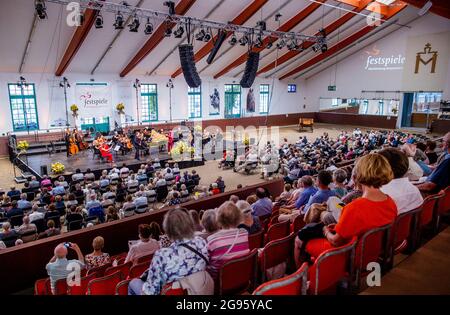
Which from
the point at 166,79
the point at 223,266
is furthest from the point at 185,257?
the point at 166,79

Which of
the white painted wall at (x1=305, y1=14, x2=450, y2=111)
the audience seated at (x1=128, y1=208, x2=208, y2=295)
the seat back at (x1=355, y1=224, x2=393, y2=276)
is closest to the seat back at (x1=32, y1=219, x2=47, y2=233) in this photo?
the audience seated at (x1=128, y1=208, x2=208, y2=295)

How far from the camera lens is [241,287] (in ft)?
8.39

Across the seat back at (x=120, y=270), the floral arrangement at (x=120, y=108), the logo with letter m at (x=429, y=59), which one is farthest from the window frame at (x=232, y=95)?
the seat back at (x=120, y=270)

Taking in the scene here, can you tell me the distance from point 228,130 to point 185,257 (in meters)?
20.3

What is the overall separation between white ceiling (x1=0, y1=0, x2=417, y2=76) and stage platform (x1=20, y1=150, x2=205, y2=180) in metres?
4.23

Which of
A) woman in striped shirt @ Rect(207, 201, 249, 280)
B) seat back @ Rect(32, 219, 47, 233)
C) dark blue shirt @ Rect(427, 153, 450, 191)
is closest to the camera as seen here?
woman in striped shirt @ Rect(207, 201, 249, 280)

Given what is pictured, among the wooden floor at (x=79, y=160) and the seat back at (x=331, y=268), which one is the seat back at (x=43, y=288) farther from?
the wooden floor at (x=79, y=160)

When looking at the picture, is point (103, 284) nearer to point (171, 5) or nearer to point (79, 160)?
point (171, 5)

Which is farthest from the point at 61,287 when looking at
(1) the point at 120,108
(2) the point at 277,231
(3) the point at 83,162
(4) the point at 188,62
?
(1) the point at 120,108

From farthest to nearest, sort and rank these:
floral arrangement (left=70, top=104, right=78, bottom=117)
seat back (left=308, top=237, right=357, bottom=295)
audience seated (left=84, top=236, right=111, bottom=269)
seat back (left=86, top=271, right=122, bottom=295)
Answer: floral arrangement (left=70, top=104, right=78, bottom=117) → audience seated (left=84, top=236, right=111, bottom=269) → seat back (left=86, top=271, right=122, bottom=295) → seat back (left=308, top=237, right=357, bottom=295)

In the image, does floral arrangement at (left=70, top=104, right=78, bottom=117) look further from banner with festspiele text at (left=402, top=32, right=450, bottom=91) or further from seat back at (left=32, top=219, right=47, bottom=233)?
banner with festspiele text at (left=402, top=32, right=450, bottom=91)

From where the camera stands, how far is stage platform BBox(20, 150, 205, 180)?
11266 millimetres

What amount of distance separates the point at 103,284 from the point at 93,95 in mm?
15503
